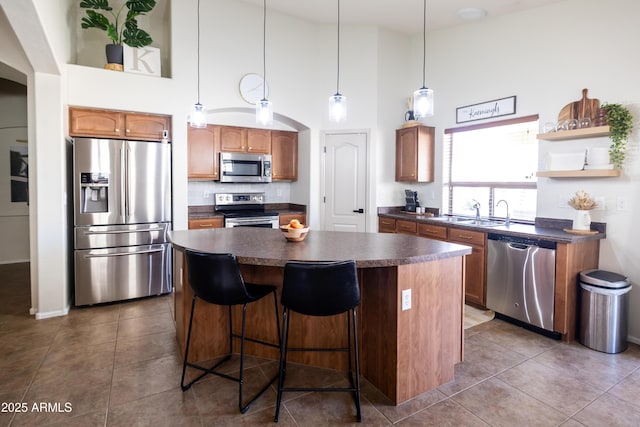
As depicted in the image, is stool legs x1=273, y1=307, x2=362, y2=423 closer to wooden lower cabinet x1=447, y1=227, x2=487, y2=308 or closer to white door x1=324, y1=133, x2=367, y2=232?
wooden lower cabinet x1=447, y1=227, x2=487, y2=308

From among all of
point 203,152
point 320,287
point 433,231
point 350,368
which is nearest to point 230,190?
point 203,152

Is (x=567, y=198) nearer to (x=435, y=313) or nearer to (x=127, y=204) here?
(x=435, y=313)

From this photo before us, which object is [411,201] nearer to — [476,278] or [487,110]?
[487,110]

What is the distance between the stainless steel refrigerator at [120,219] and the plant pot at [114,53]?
0.94 metres

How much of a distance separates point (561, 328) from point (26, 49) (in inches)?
197

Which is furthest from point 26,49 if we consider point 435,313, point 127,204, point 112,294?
point 435,313

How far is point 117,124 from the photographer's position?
3967mm

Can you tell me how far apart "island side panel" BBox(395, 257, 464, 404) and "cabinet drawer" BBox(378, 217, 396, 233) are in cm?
247

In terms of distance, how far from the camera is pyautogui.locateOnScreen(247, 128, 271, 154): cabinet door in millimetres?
5043

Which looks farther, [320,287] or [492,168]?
[492,168]

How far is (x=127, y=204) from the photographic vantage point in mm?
3906

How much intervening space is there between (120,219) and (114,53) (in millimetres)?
1845

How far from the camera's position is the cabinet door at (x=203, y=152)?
4.64 m

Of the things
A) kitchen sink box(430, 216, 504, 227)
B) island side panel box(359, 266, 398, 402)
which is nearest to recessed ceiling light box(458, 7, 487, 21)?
kitchen sink box(430, 216, 504, 227)
